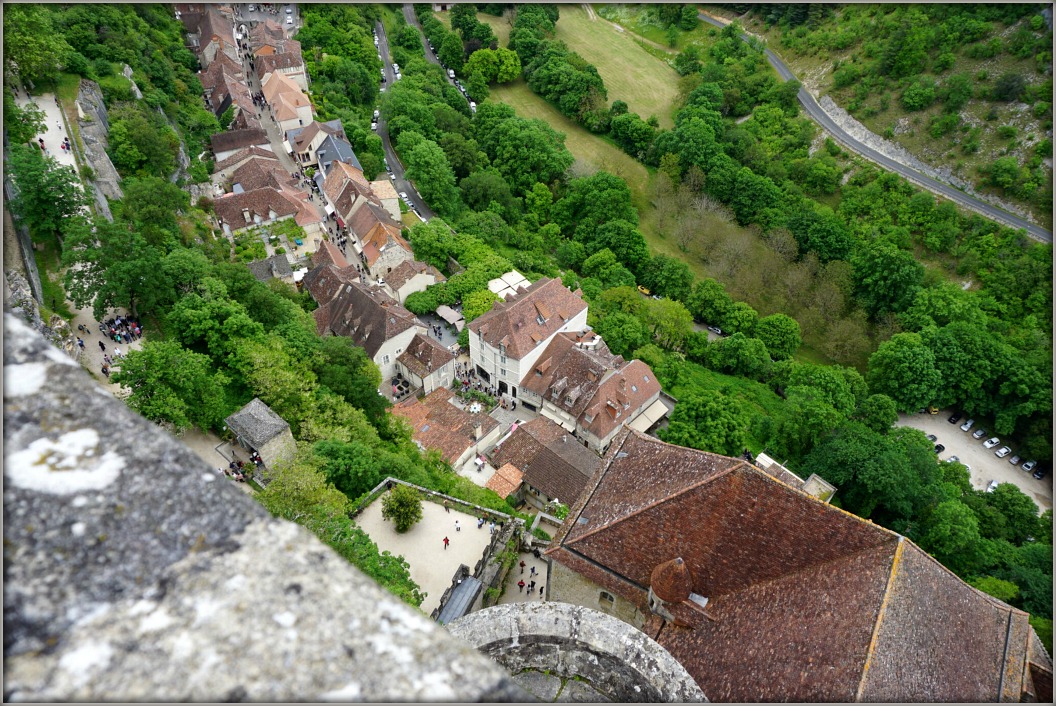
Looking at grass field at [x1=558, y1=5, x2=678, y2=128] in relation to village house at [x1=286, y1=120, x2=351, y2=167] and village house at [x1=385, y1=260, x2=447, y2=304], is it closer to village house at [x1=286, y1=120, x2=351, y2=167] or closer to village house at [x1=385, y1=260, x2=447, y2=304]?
village house at [x1=286, y1=120, x2=351, y2=167]

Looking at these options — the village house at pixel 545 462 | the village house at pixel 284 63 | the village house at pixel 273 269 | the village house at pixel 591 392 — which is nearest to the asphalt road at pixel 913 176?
the village house at pixel 591 392

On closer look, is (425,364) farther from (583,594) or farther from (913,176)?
(913,176)

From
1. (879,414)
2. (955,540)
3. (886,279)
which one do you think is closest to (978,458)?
(879,414)

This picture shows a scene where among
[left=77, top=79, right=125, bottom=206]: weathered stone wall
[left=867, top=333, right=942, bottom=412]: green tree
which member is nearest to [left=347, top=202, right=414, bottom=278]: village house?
[left=77, top=79, right=125, bottom=206]: weathered stone wall

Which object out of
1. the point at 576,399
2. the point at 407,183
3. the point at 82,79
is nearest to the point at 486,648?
the point at 576,399

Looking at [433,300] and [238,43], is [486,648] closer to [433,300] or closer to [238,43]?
[433,300]
